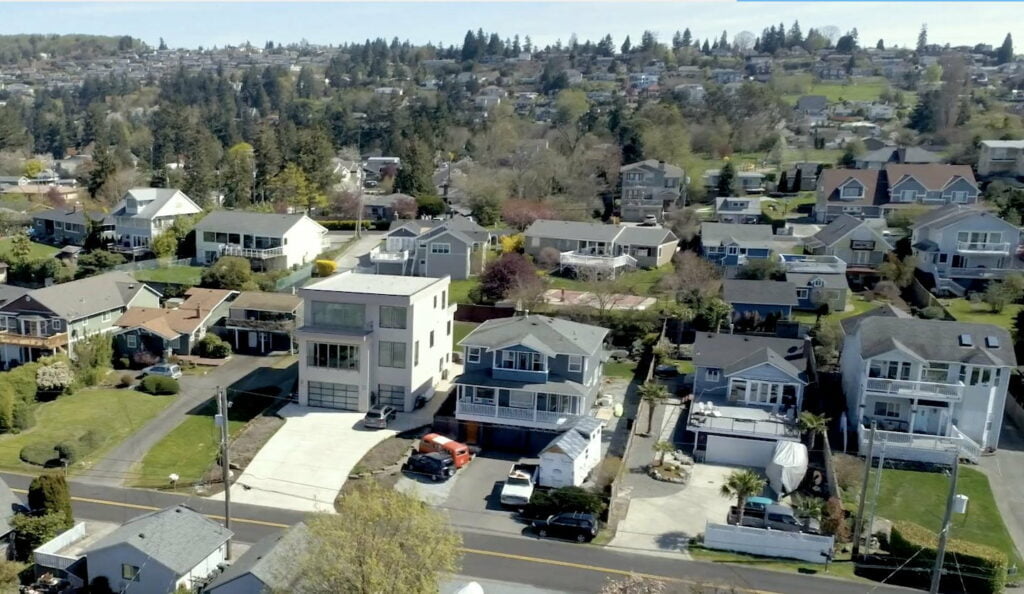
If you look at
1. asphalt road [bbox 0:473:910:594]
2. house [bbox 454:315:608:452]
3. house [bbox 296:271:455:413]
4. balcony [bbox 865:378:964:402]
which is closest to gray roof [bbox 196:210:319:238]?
house [bbox 296:271:455:413]

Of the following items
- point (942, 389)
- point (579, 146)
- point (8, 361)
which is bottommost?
point (8, 361)

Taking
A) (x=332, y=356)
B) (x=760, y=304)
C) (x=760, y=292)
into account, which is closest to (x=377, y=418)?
(x=332, y=356)

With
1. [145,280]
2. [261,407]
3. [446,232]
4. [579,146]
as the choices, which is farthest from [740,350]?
[579,146]

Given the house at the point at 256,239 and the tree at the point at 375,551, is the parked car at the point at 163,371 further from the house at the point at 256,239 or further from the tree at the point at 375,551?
the tree at the point at 375,551

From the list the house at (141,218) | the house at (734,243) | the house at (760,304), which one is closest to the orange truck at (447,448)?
the house at (760,304)

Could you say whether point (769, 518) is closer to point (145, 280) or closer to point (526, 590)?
point (526, 590)

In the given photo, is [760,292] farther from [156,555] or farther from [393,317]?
[156,555]

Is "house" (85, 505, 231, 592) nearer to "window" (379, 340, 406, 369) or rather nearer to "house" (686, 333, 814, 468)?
"window" (379, 340, 406, 369)
